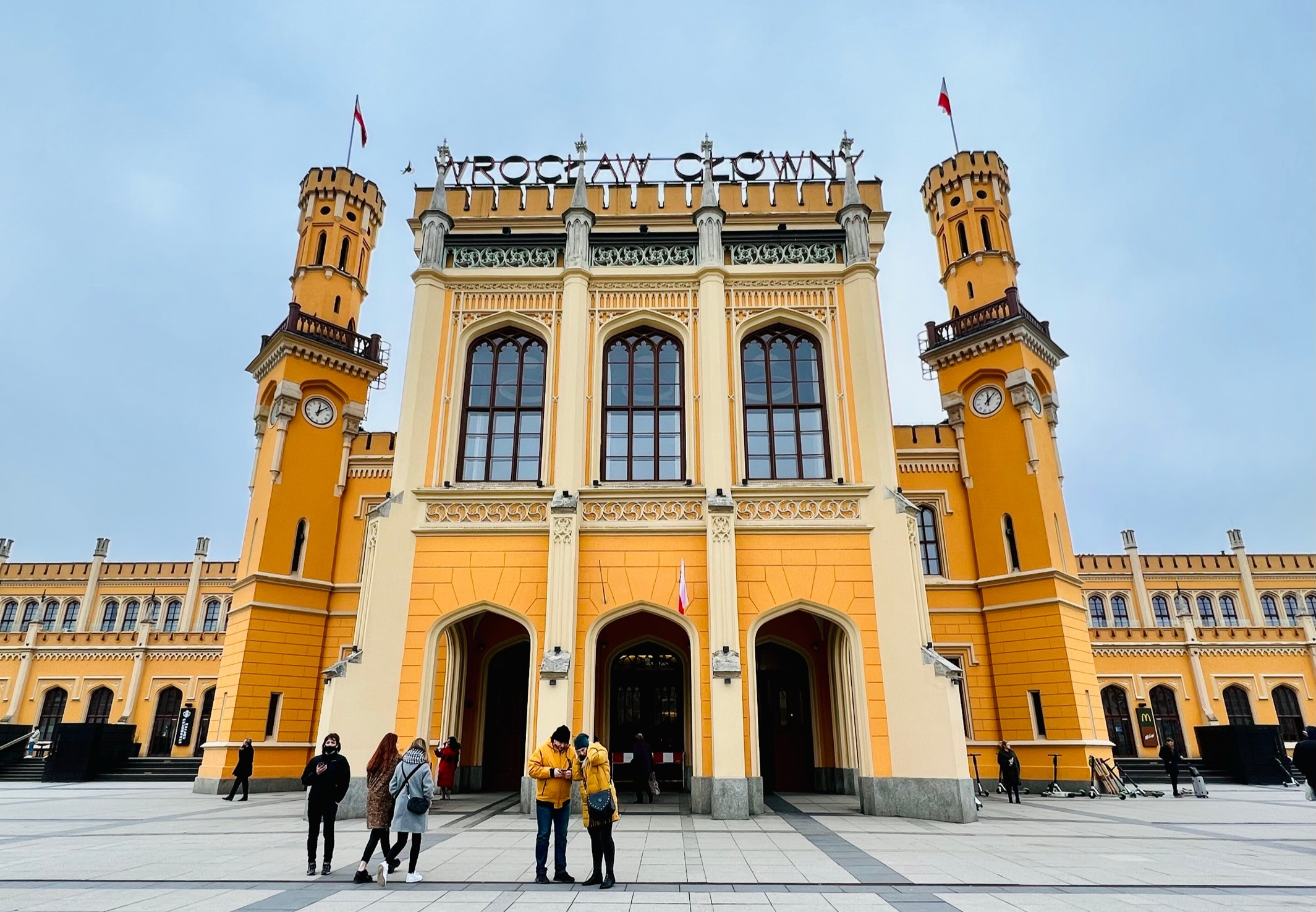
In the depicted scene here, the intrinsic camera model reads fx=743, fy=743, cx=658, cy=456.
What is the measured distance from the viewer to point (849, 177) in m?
18.6

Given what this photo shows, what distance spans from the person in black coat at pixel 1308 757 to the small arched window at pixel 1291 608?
4850cm

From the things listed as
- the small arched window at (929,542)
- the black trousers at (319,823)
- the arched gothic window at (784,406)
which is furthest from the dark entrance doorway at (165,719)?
the black trousers at (319,823)

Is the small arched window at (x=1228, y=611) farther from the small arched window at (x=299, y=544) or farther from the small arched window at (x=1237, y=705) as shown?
the small arched window at (x=299, y=544)

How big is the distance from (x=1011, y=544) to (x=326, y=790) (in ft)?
67.7

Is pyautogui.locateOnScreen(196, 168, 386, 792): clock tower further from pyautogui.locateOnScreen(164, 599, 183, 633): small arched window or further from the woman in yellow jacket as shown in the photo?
pyautogui.locateOnScreen(164, 599, 183, 633): small arched window

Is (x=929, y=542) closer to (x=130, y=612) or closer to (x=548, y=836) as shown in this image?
(x=548, y=836)

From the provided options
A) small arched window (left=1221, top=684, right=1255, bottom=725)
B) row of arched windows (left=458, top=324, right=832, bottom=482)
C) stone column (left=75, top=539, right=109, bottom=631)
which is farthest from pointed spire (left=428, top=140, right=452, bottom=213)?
stone column (left=75, top=539, right=109, bottom=631)

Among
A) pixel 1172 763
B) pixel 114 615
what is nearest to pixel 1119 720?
pixel 1172 763

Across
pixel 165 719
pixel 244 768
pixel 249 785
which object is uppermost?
pixel 165 719

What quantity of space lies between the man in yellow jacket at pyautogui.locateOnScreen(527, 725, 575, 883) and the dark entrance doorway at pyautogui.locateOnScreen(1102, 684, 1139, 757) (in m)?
35.4

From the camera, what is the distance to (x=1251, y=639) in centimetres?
3650

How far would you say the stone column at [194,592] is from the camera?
50.2 metres

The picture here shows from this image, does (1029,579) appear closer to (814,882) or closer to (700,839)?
(700,839)

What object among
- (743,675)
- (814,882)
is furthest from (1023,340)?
(814,882)
